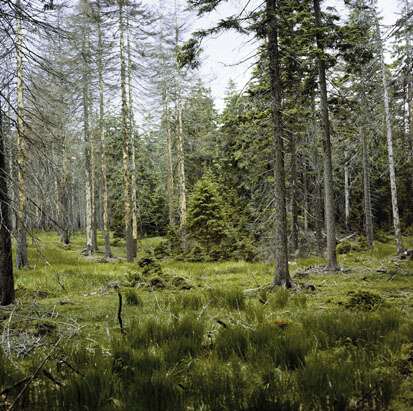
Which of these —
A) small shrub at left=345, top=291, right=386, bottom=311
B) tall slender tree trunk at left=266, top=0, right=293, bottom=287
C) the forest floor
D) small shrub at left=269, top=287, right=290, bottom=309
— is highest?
tall slender tree trunk at left=266, top=0, right=293, bottom=287

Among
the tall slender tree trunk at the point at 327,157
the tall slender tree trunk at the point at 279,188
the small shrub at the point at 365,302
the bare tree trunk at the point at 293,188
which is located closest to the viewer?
the small shrub at the point at 365,302

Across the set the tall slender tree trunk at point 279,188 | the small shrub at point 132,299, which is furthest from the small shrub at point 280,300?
the small shrub at point 132,299

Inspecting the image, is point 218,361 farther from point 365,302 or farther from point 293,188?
point 293,188

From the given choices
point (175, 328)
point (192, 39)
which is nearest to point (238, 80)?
point (192, 39)

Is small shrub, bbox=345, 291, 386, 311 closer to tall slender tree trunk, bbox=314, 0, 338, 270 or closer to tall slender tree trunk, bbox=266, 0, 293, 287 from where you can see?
tall slender tree trunk, bbox=266, 0, 293, 287

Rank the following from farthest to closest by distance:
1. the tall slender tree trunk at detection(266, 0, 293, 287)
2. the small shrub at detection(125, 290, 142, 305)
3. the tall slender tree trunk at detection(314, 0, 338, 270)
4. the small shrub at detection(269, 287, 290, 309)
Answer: the tall slender tree trunk at detection(314, 0, 338, 270), the tall slender tree trunk at detection(266, 0, 293, 287), the small shrub at detection(125, 290, 142, 305), the small shrub at detection(269, 287, 290, 309)

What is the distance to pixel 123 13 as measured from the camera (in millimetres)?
17609

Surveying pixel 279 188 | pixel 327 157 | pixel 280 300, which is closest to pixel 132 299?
pixel 280 300

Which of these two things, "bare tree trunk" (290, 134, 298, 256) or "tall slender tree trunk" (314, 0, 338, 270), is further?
"bare tree trunk" (290, 134, 298, 256)

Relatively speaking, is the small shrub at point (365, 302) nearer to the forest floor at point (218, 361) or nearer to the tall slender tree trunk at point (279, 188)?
the forest floor at point (218, 361)

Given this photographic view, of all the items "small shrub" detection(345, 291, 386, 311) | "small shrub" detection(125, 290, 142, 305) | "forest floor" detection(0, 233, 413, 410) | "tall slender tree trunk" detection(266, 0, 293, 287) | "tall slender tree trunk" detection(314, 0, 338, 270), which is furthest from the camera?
"tall slender tree trunk" detection(314, 0, 338, 270)

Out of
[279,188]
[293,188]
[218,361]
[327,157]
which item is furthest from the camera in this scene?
[293,188]

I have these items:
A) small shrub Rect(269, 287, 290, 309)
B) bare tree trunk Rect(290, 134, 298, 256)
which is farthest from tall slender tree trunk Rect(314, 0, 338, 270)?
small shrub Rect(269, 287, 290, 309)

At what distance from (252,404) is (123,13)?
21.4 metres
